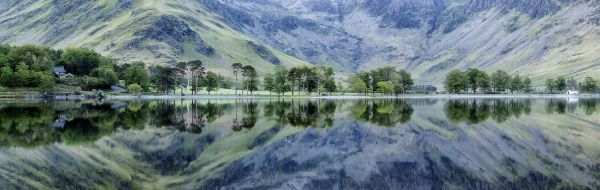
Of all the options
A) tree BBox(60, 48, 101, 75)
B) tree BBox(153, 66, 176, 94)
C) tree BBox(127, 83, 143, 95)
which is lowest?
tree BBox(127, 83, 143, 95)

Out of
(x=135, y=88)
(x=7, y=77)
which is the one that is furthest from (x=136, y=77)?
(x=7, y=77)

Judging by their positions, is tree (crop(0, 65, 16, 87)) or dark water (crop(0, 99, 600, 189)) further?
tree (crop(0, 65, 16, 87))

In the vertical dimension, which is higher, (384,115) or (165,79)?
(165,79)

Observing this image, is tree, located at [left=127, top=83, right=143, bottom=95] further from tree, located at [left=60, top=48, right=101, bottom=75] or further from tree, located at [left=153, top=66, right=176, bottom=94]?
tree, located at [left=60, top=48, right=101, bottom=75]

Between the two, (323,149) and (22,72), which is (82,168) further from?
(22,72)

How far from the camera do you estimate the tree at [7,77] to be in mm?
151500

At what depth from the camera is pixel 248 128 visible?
54875mm

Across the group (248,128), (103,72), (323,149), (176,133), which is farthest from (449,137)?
(103,72)

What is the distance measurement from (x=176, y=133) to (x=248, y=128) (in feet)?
28.6

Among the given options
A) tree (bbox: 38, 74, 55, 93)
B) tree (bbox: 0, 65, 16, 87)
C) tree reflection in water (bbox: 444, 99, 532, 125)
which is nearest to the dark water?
tree reflection in water (bbox: 444, 99, 532, 125)

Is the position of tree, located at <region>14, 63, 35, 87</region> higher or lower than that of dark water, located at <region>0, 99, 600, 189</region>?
higher

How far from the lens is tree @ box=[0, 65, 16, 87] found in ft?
497

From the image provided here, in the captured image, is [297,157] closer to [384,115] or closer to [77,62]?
[384,115]

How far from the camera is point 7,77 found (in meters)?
152
